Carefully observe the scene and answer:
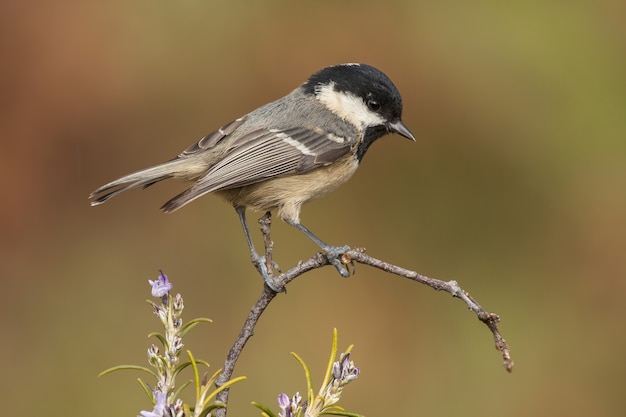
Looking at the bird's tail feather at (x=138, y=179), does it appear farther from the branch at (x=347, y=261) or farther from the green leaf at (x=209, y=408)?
the green leaf at (x=209, y=408)

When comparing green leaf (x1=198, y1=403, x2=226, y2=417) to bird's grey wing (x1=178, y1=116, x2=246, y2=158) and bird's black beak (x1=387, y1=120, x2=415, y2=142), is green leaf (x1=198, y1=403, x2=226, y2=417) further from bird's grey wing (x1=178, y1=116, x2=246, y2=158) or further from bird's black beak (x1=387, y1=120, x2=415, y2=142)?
bird's black beak (x1=387, y1=120, x2=415, y2=142)

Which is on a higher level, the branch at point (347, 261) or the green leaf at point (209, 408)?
the branch at point (347, 261)

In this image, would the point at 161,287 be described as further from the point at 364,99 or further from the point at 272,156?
the point at 364,99

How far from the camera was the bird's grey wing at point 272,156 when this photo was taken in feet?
9.32

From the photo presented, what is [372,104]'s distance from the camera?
324 cm

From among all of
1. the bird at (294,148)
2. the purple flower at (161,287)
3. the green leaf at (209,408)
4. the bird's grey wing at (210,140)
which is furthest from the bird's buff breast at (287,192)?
the green leaf at (209,408)

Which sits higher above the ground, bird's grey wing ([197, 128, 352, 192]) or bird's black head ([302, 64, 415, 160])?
bird's black head ([302, 64, 415, 160])

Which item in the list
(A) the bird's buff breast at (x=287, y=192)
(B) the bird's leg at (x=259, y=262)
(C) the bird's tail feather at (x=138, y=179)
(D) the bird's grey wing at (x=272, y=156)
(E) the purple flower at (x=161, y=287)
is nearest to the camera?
(E) the purple flower at (x=161, y=287)

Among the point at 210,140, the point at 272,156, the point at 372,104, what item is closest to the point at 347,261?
the point at 272,156

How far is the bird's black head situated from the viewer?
3211mm

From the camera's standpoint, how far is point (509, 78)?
443 cm

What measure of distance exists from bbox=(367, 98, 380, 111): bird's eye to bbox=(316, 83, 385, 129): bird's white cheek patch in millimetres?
15

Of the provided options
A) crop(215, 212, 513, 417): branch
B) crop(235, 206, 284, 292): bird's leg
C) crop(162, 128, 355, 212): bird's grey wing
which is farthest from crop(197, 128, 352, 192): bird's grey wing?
Answer: crop(215, 212, 513, 417): branch

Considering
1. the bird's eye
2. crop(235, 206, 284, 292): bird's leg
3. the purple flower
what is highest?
the bird's eye
